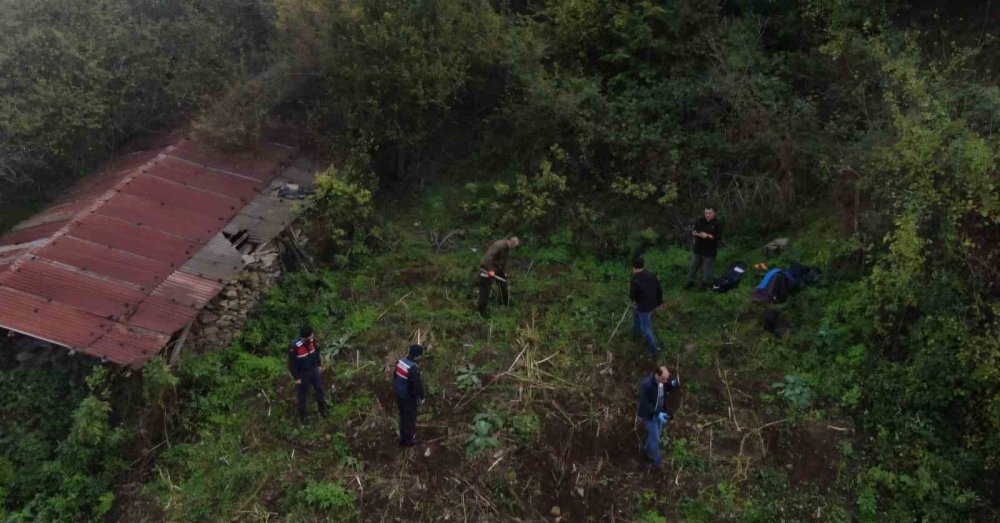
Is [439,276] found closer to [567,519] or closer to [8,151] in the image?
[567,519]

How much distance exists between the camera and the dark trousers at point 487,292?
974 cm

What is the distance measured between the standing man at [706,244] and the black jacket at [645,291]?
1.47 m

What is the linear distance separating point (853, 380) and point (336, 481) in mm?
6060

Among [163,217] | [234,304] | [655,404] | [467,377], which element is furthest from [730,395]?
[163,217]

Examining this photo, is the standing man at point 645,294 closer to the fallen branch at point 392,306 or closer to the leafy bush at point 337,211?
the fallen branch at point 392,306

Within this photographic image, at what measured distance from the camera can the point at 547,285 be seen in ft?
34.4

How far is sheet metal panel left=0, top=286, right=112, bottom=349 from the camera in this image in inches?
327

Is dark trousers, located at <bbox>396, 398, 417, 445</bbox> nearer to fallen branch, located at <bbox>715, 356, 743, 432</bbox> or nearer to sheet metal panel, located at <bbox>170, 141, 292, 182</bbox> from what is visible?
fallen branch, located at <bbox>715, 356, 743, 432</bbox>

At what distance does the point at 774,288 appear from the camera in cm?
902

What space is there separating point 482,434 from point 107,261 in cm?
598

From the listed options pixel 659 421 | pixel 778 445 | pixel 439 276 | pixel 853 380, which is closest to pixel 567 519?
pixel 659 421

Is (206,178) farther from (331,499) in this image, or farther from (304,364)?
(331,499)

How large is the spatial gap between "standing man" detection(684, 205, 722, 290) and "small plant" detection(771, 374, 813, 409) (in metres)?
2.01

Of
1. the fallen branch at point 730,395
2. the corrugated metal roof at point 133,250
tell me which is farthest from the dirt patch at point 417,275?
the fallen branch at point 730,395
